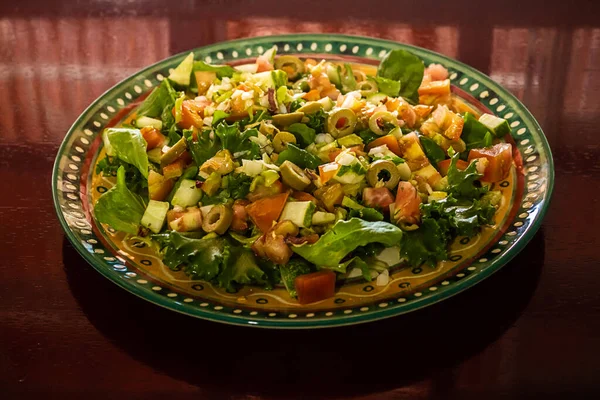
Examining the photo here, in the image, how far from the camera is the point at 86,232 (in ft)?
6.89

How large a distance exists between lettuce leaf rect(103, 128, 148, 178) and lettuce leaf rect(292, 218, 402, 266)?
0.58 meters

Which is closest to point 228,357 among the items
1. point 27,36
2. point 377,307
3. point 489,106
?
point 377,307

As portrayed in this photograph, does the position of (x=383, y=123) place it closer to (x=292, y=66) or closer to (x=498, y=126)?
(x=498, y=126)

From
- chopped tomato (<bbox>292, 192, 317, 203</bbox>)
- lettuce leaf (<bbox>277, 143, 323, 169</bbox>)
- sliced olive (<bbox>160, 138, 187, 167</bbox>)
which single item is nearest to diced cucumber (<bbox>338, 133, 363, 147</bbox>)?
lettuce leaf (<bbox>277, 143, 323, 169</bbox>)

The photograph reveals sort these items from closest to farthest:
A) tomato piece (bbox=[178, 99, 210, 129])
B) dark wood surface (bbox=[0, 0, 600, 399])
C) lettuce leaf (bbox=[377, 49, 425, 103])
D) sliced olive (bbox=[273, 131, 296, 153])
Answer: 1. dark wood surface (bbox=[0, 0, 600, 399])
2. sliced olive (bbox=[273, 131, 296, 153])
3. tomato piece (bbox=[178, 99, 210, 129])
4. lettuce leaf (bbox=[377, 49, 425, 103])

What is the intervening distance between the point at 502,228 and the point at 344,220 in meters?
0.41

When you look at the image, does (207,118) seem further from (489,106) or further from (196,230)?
(489,106)

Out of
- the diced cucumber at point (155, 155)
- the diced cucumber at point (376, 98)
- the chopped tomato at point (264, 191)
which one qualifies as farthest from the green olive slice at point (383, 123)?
the diced cucumber at point (155, 155)

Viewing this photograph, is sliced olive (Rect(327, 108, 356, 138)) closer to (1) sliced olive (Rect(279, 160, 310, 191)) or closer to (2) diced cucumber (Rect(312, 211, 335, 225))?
(1) sliced olive (Rect(279, 160, 310, 191))

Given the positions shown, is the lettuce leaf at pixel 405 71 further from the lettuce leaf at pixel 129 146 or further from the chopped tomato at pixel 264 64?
the lettuce leaf at pixel 129 146

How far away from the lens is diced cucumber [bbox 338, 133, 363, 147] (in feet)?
7.48

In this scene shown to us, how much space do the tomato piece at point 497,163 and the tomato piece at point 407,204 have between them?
0.85ft

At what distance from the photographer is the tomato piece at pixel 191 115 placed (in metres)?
2.38

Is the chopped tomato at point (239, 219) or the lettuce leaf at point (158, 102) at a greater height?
the lettuce leaf at point (158, 102)
